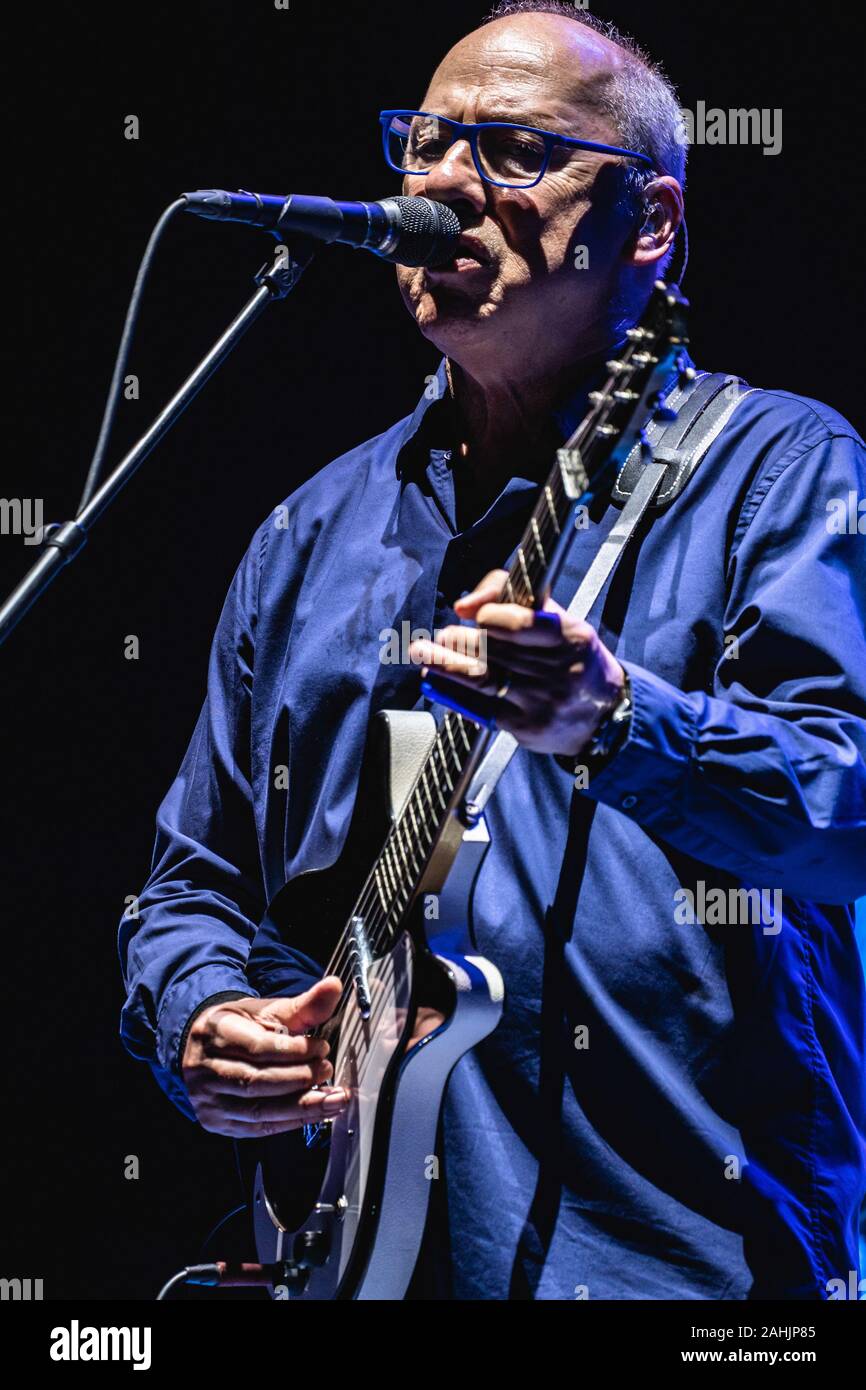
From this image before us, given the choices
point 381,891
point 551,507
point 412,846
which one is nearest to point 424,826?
point 412,846

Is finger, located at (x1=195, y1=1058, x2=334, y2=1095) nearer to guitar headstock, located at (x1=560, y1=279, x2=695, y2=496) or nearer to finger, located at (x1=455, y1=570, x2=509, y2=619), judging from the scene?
finger, located at (x1=455, y1=570, x2=509, y2=619)

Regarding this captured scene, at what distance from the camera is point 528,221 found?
217 cm

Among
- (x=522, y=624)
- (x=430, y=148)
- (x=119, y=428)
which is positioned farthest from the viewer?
(x=119, y=428)

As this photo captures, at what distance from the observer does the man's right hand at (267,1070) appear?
197 centimetres

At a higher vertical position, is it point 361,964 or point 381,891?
point 381,891

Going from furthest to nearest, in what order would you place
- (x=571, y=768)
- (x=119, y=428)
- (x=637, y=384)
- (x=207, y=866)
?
(x=119, y=428) < (x=207, y=866) < (x=571, y=768) < (x=637, y=384)

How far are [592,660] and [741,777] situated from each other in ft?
0.76

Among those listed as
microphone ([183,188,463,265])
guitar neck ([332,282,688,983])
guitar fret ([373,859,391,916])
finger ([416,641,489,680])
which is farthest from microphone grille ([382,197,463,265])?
guitar fret ([373,859,391,916])

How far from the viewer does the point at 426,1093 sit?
1.85 m

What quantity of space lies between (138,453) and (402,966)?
701 mm

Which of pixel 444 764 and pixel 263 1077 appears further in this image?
pixel 263 1077

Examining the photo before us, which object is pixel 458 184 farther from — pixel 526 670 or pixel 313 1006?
pixel 313 1006
